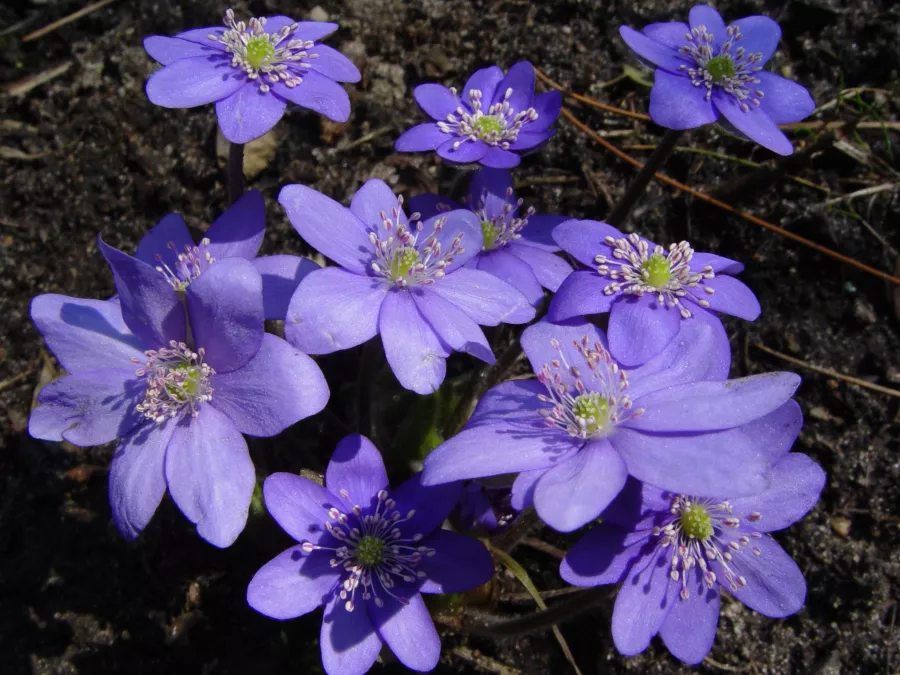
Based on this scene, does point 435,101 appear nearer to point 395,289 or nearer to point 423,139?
point 423,139

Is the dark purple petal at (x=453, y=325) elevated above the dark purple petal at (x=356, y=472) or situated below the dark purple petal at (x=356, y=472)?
above

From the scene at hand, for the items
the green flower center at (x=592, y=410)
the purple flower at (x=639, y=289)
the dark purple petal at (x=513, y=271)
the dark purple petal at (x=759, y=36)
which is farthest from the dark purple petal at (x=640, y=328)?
the dark purple petal at (x=759, y=36)

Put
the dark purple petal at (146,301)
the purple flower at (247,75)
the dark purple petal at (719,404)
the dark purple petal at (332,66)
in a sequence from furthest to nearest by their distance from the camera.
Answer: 1. the dark purple petal at (332,66)
2. the purple flower at (247,75)
3. the dark purple petal at (146,301)
4. the dark purple petal at (719,404)

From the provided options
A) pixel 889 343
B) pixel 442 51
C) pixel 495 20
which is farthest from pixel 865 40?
pixel 442 51

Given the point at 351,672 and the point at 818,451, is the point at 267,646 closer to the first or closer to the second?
the point at 351,672

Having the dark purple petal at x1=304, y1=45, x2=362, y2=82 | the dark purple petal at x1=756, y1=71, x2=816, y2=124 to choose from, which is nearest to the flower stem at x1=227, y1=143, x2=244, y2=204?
the dark purple petal at x1=304, y1=45, x2=362, y2=82

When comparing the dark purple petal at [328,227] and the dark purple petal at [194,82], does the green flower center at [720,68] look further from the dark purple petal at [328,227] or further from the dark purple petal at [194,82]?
the dark purple petal at [194,82]
